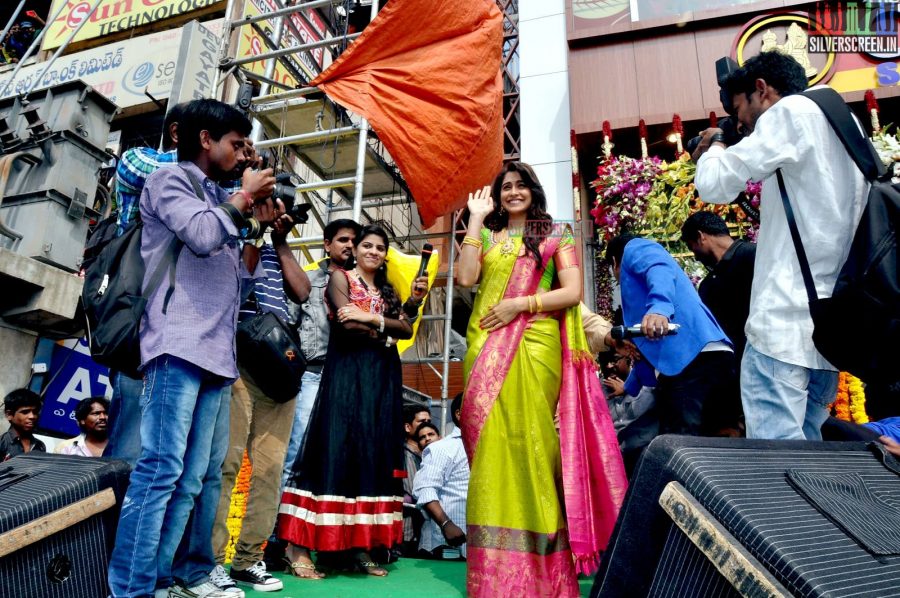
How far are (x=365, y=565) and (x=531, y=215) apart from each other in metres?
1.81

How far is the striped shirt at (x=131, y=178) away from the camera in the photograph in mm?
2461

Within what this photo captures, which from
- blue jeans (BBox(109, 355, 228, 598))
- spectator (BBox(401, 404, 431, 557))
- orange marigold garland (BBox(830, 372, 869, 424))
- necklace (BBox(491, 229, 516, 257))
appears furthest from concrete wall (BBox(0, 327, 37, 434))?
orange marigold garland (BBox(830, 372, 869, 424))

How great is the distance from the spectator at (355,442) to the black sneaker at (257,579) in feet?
0.72

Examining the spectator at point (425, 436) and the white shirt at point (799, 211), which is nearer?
the white shirt at point (799, 211)

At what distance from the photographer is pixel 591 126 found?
25.9 feet

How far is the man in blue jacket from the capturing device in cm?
273

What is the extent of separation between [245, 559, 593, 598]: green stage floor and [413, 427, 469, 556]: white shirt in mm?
803

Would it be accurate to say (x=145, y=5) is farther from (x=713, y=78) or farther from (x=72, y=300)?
(x=713, y=78)

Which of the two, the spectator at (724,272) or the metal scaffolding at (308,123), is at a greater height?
the metal scaffolding at (308,123)

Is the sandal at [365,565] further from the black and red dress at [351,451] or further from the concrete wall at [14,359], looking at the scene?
the concrete wall at [14,359]

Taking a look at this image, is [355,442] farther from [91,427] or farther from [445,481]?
[91,427]

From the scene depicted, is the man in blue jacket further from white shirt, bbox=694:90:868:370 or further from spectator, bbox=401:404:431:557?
spectator, bbox=401:404:431:557

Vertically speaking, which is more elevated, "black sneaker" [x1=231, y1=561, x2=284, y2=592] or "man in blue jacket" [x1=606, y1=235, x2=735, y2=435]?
"man in blue jacket" [x1=606, y1=235, x2=735, y2=435]

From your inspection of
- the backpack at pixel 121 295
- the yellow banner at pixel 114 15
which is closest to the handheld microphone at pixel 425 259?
the backpack at pixel 121 295
